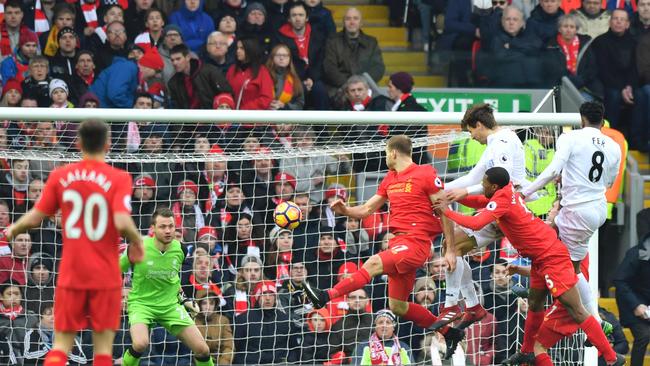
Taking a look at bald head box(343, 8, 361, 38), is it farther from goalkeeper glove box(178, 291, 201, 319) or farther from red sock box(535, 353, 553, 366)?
red sock box(535, 353, 553, 366)

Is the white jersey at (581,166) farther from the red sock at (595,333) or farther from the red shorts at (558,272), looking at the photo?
the red sock at (595,333)

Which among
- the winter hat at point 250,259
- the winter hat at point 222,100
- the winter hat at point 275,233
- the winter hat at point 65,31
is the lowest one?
the winter hat at point 250,259

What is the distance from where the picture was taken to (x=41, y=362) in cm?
1554

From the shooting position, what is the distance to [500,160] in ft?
44.1

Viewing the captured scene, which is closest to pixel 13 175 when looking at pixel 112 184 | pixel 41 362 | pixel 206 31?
pixel 41 362

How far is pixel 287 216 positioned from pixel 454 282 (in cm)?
155

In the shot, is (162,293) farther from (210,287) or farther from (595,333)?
(595,333)

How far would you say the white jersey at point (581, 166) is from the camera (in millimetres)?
13445

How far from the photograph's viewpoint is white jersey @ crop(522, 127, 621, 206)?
44.1 ft

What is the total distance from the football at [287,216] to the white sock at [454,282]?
138 cm

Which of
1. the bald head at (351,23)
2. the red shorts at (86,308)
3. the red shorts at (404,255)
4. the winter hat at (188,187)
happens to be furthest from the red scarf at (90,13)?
the red shorts at (86,308)

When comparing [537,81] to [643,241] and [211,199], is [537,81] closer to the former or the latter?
[643,241]

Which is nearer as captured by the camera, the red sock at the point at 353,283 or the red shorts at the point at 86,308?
the red shorts at the point at 86,308

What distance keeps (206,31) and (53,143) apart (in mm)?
3212
